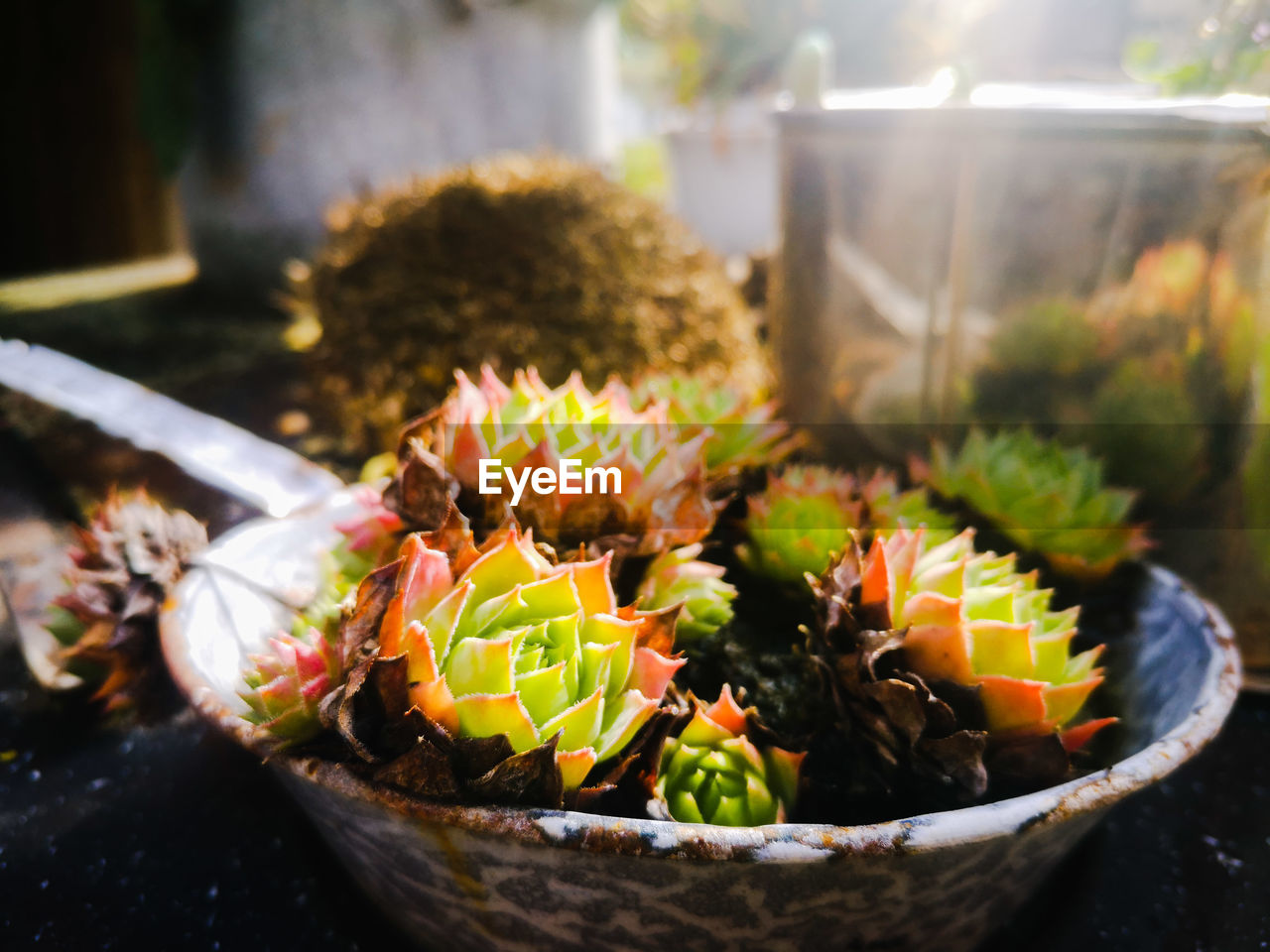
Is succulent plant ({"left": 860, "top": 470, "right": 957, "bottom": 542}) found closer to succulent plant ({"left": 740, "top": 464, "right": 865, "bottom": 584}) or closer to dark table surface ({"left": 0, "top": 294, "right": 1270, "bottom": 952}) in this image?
succulent plant ({"left": 740, "top": 464, "right": 865, "bottom": 584})

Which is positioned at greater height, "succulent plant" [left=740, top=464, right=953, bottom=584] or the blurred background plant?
the blurred background plant

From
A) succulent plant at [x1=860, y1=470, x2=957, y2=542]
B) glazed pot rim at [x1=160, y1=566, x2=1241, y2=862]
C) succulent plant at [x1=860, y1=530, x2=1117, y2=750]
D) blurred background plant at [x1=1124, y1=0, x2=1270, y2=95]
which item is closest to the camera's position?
glazed pot rim at [x1=160, y1=566, x2=1241, y2=862]

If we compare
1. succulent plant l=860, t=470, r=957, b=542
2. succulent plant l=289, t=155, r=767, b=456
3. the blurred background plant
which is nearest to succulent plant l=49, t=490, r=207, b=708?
succulent plant l=860, t=470, r=957, b=542

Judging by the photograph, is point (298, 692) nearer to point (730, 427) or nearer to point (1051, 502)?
point (730, 427)

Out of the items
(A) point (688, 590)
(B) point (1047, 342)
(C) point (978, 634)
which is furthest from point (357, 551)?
(B) point (1047, 342)

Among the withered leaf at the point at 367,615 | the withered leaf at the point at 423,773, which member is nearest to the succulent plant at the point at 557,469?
the withered leaf at the point at 367,615

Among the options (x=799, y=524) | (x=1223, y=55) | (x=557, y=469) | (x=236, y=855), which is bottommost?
(x=236, y=855)

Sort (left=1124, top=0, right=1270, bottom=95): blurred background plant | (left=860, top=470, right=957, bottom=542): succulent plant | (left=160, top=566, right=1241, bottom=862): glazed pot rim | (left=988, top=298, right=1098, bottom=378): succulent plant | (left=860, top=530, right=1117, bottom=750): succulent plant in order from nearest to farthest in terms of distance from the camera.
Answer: (left=160, top=566, right=1241, bottom=862): glazed pot rim → (left=860, top=530, right=1117, bottom=750): succulent plant → (left=860, top=470, right=957, bottom=542): succulent plant → (left=1124, top=0, right=1270, bottom=95): blurred background plant → (left=988, top=298, right=1098, bottom=378): succulent plant
